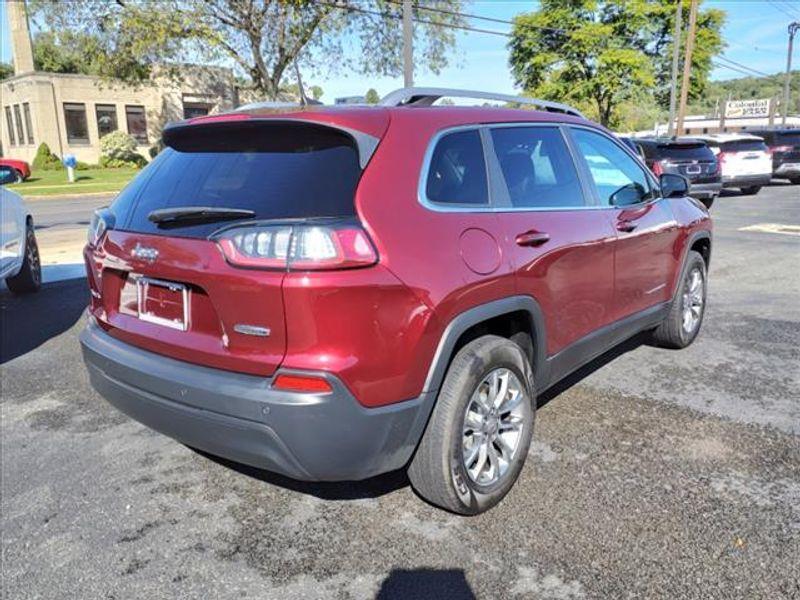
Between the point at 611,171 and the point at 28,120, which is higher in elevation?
the point at 28,120

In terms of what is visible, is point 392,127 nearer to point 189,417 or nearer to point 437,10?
point 189,417

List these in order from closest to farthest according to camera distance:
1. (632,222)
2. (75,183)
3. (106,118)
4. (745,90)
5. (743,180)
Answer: (632,222)
(743,180)
(75,183)
(106,118)
(745,90)

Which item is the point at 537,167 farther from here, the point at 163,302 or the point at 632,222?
the point at 163,302

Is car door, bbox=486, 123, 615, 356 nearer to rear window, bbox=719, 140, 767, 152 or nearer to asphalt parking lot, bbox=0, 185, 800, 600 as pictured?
asphalt parking lot, bbox=0, 185, 800, 600

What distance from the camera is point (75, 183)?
2697 centimetres

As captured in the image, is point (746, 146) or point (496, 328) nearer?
point (496, 328)

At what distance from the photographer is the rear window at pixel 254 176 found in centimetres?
260

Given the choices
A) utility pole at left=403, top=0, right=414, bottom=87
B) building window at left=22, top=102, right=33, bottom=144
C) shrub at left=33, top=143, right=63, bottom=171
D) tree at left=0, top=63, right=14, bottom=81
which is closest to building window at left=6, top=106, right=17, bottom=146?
building window at left=22, top=102, right=33, bottom=144

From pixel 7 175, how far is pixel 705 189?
1360cm

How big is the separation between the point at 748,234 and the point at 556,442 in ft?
31.0

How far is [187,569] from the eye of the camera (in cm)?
274

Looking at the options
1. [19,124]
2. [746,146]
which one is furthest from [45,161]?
[746,146]

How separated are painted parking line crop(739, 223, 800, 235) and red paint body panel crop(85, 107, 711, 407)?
1013 centimetres

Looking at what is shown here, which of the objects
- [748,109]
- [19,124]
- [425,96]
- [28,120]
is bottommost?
[425,96]
